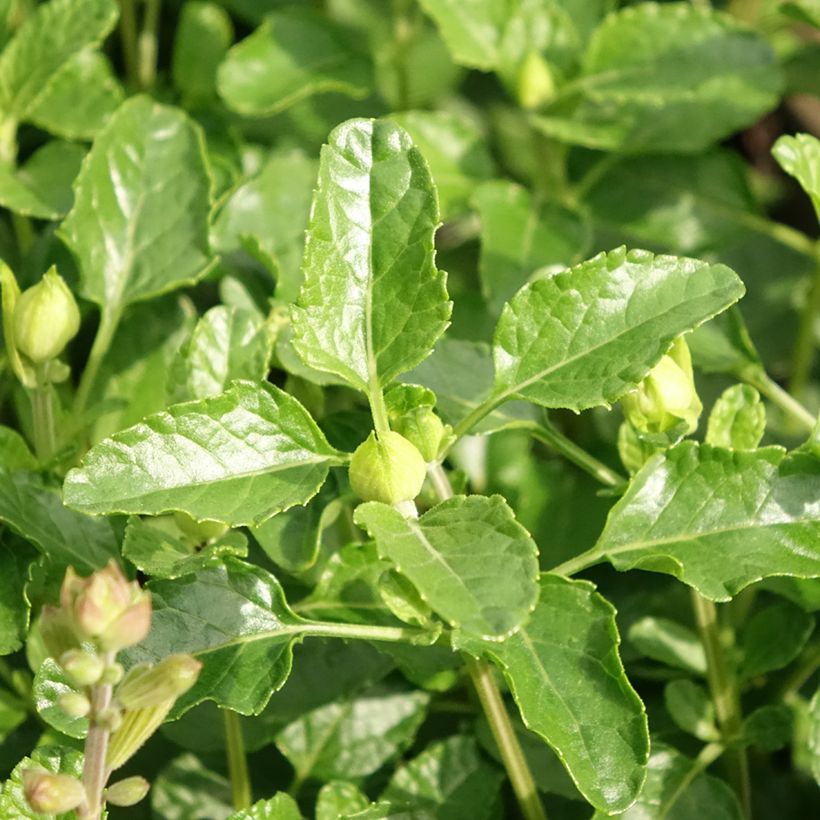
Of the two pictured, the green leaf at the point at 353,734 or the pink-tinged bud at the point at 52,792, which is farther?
the green leaf at the point at 353,734

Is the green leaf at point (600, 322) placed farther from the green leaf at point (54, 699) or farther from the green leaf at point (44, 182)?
the green leaf at point (44, 182)

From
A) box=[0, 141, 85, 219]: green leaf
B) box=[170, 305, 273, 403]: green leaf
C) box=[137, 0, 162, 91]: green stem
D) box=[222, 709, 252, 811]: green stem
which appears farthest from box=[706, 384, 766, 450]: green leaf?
box=[137, 0, 162, 91]: green stem

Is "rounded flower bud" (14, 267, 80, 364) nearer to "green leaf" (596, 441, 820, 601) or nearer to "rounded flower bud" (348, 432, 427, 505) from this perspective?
"rounded flower bud" (348, 432, 427, 505)

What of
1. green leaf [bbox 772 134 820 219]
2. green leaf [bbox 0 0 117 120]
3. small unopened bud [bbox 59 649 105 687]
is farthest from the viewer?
green leaf [bbox 0 0 117 120]

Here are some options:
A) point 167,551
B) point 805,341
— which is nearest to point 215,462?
point 167,551

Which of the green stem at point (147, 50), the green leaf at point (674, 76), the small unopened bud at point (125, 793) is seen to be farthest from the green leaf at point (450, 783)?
the green stem at point (147, 50)

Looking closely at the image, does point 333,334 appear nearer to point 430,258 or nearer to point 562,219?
point 430,258

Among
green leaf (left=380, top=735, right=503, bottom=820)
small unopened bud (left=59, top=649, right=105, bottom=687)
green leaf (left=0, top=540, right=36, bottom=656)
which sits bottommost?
green leaf (left=380, top=735, right=503, bottom=820)
